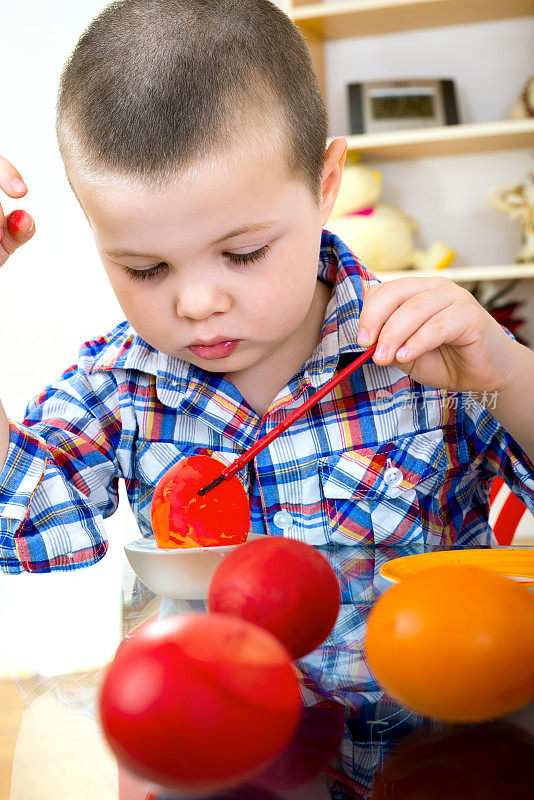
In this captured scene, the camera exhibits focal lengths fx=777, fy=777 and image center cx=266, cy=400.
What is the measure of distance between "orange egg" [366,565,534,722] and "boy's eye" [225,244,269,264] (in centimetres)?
44

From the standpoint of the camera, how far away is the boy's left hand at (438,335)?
0.63 metres

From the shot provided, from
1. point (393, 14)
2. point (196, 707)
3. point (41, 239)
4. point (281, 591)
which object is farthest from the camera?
point (41, 239)

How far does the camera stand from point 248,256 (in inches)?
27.3

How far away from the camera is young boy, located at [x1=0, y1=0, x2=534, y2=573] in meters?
0.65

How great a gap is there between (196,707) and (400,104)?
7.47 ft

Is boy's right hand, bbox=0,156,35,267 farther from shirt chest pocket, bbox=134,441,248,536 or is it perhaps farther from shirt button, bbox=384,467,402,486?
shirt button, bbox=384,467,402,486

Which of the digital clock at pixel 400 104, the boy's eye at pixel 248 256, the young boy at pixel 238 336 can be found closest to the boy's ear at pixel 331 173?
the young boy at pixel 238 336

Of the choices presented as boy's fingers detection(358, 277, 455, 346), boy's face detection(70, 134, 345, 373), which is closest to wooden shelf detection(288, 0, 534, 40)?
boy's face detection(70, 134, 345, 373)

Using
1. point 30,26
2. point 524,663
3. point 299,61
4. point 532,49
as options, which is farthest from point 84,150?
point 30,26

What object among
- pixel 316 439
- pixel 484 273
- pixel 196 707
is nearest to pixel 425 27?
pixel 484 273

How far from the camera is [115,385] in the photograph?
0.93 metres

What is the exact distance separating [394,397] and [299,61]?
376 millimetres

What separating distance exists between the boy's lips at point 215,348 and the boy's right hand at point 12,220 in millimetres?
190

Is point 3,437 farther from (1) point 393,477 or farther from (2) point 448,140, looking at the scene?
(2) point 448,140
